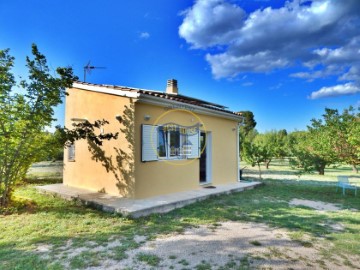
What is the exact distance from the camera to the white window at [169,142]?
9.06 meters

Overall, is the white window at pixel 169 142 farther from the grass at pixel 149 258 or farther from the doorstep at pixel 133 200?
the grass at pixel 149 258

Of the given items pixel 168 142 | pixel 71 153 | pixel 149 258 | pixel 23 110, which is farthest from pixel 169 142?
pixel 149 258

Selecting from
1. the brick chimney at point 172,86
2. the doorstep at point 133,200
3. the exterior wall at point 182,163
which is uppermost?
the brick chimney at point 172,86

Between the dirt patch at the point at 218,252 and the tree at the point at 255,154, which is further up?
the tree at the point at 255,154

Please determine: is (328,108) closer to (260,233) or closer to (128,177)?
(260,233)

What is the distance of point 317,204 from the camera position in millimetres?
9773

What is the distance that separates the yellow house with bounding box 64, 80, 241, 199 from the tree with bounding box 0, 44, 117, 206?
7.25 ft

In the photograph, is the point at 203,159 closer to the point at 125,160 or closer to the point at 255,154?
the point at 125,160

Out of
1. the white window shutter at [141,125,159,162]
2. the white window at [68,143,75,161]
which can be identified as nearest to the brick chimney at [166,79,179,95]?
the white window at [68,143,75,161]

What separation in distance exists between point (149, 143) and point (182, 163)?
2.21 m

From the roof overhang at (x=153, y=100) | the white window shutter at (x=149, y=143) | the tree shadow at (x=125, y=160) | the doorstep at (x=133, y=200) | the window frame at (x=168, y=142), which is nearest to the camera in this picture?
the doorstep at (x=133, y=200)

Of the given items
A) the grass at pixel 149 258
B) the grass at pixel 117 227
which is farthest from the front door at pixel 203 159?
the grass at pixel 149 258

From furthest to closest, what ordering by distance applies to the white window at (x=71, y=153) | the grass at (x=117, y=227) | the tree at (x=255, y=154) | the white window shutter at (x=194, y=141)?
the tree at (x=255, y=154) → the white window at (x=71, y=153) → the white window shutter at (x=194, y=141) → the grass at (x=117, y=227)

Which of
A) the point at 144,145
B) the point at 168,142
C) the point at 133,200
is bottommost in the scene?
the point at 133,200
